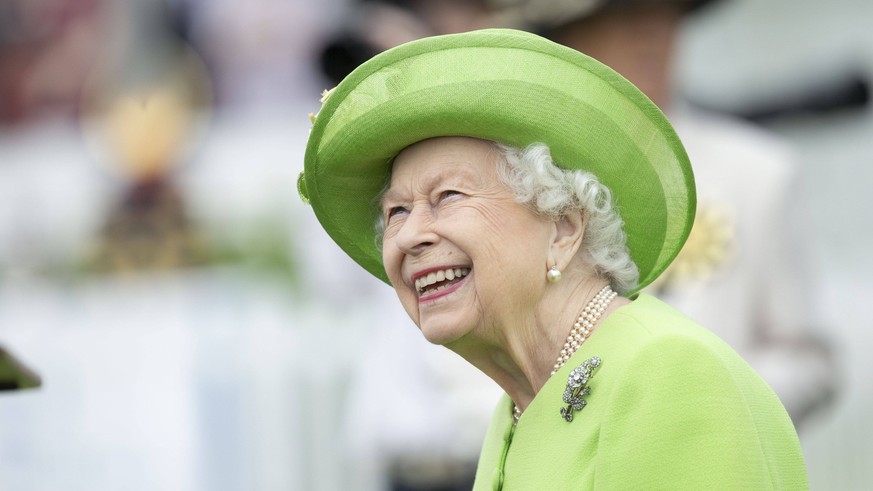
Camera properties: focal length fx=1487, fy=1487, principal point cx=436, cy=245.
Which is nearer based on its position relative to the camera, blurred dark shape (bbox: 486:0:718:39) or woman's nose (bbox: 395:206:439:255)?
woman's nose (bbox: 395:206:439:255)

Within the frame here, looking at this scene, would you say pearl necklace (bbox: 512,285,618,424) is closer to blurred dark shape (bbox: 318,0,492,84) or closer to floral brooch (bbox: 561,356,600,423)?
floral brooch (bbox: 561,356,600,423)

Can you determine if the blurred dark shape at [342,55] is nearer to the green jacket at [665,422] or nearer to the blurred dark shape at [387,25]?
the blurred dark shape at [387,25]

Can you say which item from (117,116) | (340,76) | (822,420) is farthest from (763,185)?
(117,116)

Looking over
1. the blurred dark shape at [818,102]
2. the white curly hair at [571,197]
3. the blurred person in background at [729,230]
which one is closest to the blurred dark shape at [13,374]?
the white curly hair at [571,197]

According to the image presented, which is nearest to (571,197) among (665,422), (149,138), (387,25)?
(665,422)

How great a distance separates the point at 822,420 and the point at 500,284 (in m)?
3.80

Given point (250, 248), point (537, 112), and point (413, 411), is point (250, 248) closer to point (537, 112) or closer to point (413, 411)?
point (413, 411)

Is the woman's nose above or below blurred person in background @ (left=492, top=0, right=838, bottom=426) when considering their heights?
below

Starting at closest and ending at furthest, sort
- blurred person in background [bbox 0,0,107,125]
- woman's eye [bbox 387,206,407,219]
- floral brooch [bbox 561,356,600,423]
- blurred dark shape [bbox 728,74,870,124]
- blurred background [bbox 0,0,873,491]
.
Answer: floral brooch [bbox 561,356,600,423]
woman's eye [bbox 387,206,407,219]
blurred background [bbox 0,0,873,491]
blurred dark shape [bbox 728,74,870,124]
blurred person in background [bbox 0,0,107,125]

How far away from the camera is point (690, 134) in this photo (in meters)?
5.73

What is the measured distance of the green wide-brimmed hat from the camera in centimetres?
300

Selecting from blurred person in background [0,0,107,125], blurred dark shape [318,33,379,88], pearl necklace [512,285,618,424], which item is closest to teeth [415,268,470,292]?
pearl necklace [512,285,618,424]

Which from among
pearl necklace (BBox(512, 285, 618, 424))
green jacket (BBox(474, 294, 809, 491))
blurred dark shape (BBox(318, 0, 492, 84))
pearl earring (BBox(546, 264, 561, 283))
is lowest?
green jacket (BBox(474, 294, 809, 491))

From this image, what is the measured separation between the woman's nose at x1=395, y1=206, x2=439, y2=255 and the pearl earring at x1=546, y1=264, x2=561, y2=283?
0.24m
